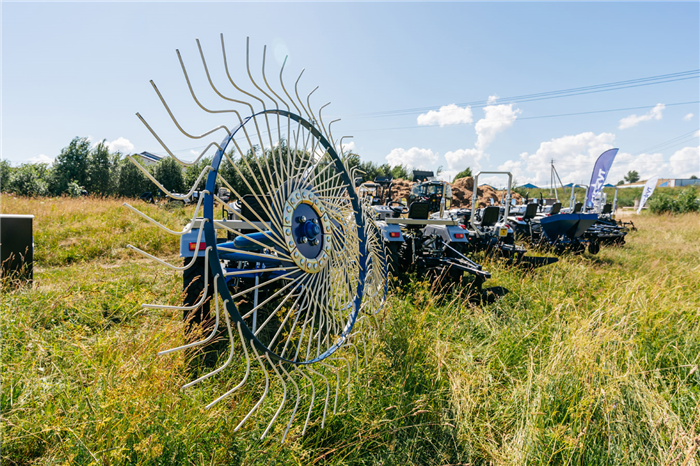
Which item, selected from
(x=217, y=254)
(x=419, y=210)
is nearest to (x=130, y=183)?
(x=419, y=210)

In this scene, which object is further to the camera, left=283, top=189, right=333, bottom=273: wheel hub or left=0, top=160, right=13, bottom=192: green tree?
left=0, top=160, right=13, bottom=192: green tree

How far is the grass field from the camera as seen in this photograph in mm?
1605

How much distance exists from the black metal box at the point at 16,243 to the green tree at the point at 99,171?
18.4 metres

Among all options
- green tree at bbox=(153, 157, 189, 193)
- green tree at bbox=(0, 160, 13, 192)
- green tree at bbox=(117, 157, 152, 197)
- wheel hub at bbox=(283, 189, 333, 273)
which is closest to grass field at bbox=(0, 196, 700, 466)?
wheel hub at bbox=(283, 189, 333, 273)

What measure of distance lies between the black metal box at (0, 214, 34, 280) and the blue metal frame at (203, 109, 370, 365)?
4.01 meters

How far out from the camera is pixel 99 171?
2002cm

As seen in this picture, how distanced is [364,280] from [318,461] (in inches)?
37.9

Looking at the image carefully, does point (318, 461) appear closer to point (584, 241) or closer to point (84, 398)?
point (84, 398)

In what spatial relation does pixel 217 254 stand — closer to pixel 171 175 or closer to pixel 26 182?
pixel 171 175

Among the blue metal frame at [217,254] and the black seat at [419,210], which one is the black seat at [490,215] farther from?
the blue metal frame at [217,254]

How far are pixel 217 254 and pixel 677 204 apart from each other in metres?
27.2

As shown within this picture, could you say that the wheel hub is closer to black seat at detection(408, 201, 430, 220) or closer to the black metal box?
black seat at detection(408, 201, 430, 220)

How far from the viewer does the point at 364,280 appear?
2.15 metres

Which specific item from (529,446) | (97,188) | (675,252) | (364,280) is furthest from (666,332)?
(97,188)
